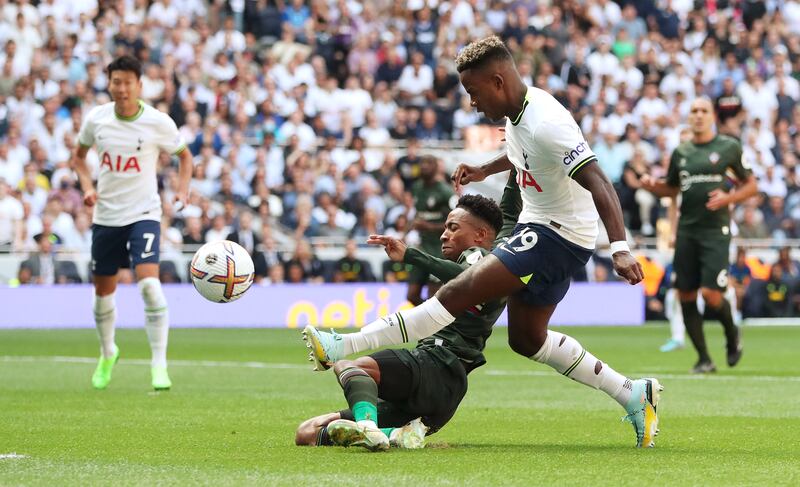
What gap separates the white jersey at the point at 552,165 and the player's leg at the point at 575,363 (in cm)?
41

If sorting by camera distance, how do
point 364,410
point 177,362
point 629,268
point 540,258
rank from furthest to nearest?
1. point 177,362
2. point 540,258
3. point 364,410
4. point 629,268

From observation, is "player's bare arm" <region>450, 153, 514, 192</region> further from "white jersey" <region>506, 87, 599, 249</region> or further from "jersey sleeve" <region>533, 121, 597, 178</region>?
"jersey sleeve" <region>533, 121, 597, 178</region>

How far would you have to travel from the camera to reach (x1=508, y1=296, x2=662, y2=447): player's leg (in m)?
7.38

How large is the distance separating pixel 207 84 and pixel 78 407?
54.9 ft

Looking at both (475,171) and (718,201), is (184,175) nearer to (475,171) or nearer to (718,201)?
(475,171)

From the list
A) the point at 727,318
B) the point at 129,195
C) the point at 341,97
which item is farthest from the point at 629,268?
the point at 341,97

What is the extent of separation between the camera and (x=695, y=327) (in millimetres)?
13375

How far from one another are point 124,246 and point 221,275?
9.51 feet

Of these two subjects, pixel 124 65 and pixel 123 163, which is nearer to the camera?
pixel 124 65

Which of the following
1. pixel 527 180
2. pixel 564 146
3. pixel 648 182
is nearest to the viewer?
pixel 564 146

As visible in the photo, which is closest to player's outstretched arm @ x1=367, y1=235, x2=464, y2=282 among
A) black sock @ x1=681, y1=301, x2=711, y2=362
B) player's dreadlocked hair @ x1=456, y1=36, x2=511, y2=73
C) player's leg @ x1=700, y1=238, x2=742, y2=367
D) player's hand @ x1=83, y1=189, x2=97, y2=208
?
player's dreadlocked hair @ x1=456, y1=36, x2=511, y2=73

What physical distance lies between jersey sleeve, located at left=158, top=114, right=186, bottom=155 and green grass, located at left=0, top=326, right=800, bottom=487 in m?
2.01

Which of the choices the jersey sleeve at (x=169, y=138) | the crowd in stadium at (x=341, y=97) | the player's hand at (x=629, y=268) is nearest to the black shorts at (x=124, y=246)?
the jersey sleeve at (x=169, y=138)

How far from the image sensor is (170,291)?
2123 cm
